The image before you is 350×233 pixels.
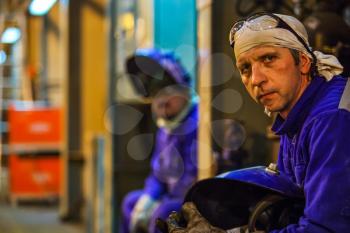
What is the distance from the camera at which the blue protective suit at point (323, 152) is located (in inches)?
67.6

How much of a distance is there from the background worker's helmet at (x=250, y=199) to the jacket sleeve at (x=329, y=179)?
14 cm

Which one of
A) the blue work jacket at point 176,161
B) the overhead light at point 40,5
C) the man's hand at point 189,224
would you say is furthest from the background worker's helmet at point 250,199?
the overhead light at point 40,5

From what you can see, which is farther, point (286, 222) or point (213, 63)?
point (213, 63)

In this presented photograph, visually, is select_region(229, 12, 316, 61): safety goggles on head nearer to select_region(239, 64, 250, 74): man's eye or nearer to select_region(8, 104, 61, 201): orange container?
select_region(239, 64, 250, 74): man's eye

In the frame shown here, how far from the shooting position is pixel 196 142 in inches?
172

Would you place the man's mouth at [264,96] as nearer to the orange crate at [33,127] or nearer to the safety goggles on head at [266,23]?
the safety goggles on head at [266,23]

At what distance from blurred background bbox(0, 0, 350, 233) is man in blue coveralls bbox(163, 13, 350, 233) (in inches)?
25.7

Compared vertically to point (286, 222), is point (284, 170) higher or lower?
higher

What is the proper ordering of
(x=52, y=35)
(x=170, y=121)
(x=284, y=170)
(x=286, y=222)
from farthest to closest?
(x=52, y=35), (x=170, y=121), (x=284, y=170), (x=286, y=222)

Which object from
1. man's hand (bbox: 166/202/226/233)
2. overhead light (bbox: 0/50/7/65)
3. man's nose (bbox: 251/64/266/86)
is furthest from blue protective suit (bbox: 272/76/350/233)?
overhead light (bbox: 0/50/7/65)

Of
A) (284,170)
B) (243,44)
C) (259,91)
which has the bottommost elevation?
(284,170)

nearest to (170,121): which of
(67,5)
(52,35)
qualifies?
(67,5)

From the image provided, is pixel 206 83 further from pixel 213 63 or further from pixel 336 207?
pixel 336 207

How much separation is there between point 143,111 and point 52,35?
893 cm
